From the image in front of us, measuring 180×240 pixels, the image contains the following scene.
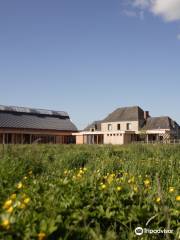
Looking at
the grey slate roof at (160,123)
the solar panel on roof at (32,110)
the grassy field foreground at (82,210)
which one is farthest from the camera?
the grey slate roof at (160,123)

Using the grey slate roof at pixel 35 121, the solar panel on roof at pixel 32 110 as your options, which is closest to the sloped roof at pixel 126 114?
the grey slate roof at pixel 35 121

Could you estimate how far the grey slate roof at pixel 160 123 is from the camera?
2196 inches

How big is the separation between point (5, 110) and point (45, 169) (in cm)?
4262

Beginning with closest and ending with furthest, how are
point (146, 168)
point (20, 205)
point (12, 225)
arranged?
point (12, 225) → point (20, 205) → point (146, 168)

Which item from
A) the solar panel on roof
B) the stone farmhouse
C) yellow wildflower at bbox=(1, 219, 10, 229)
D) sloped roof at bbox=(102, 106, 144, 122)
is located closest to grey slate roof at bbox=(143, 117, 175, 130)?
the stone farmhouse

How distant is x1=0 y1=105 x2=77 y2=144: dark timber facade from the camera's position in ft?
155

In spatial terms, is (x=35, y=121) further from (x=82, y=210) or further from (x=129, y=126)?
(x=82, y=210)

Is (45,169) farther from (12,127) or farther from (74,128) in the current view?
(74,128)

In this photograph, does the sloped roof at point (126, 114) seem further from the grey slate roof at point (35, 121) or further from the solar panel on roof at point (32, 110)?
the solar panel on roof at point (32, 110)

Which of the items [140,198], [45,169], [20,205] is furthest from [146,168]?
[20,205]

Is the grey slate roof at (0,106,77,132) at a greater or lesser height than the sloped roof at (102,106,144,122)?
lesser

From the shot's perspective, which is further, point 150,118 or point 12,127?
point 150,118

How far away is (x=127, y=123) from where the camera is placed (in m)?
58.8

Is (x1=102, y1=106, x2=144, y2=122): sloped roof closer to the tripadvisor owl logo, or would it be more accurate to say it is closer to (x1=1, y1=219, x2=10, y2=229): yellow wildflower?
the tripadvisor owl logo
